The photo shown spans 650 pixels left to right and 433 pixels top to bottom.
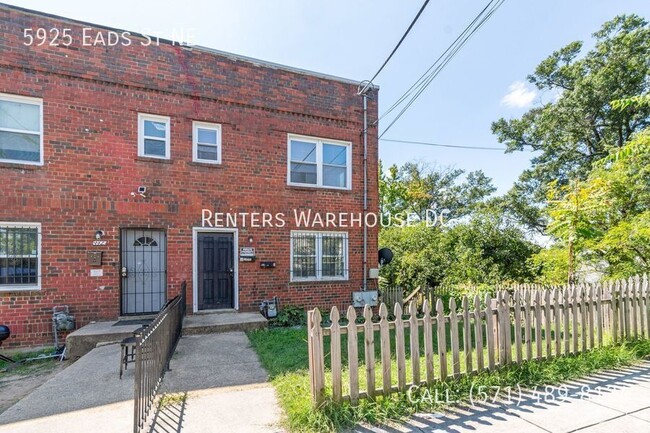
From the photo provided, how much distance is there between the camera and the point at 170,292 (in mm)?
7695

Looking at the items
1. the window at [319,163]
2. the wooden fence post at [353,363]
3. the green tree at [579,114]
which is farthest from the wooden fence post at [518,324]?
the green tree at [579,114]

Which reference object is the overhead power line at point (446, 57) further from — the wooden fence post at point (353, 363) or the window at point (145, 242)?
the window at point (145, 242)

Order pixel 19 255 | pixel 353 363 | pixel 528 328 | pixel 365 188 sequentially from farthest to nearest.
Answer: pixel 365 188, pixel 19 255, pixel 528 328, pixel 353 363

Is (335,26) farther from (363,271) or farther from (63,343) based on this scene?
(63,343)

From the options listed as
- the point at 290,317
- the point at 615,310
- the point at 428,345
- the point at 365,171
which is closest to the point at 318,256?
the point at 290,317

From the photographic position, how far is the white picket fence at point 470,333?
11.3 feet

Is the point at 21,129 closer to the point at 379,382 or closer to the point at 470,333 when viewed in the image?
the point at 379,382

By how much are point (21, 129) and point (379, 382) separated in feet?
28.9

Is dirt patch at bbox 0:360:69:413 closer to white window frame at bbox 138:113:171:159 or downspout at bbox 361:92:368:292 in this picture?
white window frame at bbox 138:113:171:159

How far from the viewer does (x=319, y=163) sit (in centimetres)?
948

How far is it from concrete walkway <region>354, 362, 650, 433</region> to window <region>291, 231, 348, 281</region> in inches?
234

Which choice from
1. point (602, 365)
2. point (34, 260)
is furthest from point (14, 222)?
point (602, 365)

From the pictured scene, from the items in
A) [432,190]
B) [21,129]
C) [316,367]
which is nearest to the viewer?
[316,367]

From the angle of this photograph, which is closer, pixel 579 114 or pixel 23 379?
pixel 23 379
